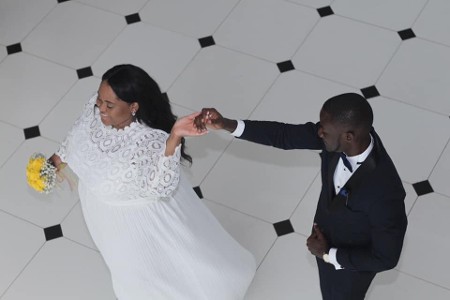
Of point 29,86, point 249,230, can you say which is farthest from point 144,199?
point 29,86

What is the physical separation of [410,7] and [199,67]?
5.54 ft

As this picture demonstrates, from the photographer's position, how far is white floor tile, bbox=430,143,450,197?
4.12 meters

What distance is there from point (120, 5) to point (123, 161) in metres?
2.81

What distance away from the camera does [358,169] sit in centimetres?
250

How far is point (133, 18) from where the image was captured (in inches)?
207

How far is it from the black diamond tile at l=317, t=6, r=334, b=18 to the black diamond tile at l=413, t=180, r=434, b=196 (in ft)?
5.37

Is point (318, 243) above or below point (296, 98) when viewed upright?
above

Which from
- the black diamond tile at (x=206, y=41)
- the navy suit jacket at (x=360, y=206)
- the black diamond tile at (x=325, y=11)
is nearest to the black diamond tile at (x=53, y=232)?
the black diamond tile at (x=206, y=41)

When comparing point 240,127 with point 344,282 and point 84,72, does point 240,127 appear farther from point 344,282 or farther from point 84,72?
point 84,72

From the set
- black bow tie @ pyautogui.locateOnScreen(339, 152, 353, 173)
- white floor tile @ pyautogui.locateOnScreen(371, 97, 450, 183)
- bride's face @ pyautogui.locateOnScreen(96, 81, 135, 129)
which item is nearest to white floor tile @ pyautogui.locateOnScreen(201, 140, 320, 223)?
white floor tile @ pyautogui.locateOnScreen(371, 97, 450, 183)

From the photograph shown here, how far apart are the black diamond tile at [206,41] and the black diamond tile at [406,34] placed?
54.7 inches

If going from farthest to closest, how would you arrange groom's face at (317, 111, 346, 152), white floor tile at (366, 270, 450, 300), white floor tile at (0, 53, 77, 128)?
white floor tile at (0, 53, 77, 128), white floor tile at (366, 270, 450, 300), groom's face at (317, 111, 346, 152)

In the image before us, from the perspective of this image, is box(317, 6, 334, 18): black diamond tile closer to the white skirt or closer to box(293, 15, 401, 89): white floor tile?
box(293, 15, 401, 89): white floor tile

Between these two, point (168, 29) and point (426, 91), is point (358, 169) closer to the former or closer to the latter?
point (426, 91)
